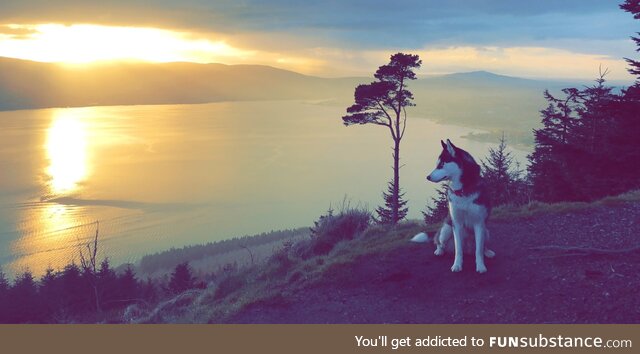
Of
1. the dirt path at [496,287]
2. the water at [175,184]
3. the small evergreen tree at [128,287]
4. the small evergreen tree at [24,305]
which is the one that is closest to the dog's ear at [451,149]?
→ the dirt path at [496,287]

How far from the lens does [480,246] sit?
7.49m

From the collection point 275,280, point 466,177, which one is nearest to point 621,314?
point 466,177

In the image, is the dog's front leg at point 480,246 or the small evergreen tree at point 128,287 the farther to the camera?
the small evergreen tree at point 128,287

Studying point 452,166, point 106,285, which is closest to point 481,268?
point 452,166

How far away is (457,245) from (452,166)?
5.20 ft

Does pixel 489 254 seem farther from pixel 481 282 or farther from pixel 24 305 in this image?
pixel 24 305

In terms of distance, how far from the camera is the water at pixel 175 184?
67438 mm

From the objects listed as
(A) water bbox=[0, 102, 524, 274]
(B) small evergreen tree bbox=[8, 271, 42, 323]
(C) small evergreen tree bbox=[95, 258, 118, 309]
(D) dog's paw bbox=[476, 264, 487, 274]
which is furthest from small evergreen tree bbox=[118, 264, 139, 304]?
(D) dog's paw bbox=[476, 264, 487, 274]

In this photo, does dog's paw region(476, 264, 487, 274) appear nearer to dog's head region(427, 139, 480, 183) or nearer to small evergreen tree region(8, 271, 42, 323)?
dog's head region(427, 139, 480, 183)

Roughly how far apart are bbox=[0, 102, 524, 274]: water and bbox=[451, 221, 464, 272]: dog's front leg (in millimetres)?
52359

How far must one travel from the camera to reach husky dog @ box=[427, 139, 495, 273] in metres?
6.94

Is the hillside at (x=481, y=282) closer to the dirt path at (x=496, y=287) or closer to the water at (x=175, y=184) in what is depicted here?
the dirt path at (x=496, y=287)

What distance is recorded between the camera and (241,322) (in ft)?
24.1

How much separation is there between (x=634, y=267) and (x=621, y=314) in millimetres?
1684
